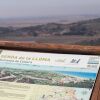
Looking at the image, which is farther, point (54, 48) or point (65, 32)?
point (65, 32)

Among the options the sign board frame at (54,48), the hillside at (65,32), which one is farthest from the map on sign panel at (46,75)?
the hillside at (65,32)

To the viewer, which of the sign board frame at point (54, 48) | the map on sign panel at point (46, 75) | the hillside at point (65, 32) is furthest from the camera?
the hillside at point (65, 32)

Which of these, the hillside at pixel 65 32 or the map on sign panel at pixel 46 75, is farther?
the hillside at pixel 65 32

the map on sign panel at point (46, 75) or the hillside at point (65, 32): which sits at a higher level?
the hillside at point (65, 32)

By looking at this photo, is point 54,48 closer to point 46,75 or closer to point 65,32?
point 46,75

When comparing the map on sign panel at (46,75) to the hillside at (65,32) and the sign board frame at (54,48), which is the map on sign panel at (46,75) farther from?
the hillside at (65,32)

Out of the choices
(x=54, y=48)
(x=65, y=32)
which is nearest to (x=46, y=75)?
(x=54, y=48)

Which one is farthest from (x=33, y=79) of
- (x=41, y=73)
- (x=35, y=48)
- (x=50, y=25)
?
(x=50, y=25)

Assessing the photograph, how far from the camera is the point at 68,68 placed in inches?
31.5

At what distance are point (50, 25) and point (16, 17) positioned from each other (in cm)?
20

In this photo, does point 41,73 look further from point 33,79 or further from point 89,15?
point 89,15

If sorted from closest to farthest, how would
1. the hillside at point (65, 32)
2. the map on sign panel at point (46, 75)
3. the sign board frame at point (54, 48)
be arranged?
1. the map on sign panel at point (46, 75)
2. the sign board frame at point (54, 48)
3. the hillside at point (65, 32)

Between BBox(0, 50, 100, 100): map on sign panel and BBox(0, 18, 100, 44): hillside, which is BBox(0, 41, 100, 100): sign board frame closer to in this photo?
BBox(0, 50, 100, 100): map on sign panel

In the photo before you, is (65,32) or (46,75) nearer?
(46,75)
